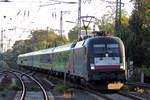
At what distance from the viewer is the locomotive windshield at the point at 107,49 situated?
1519cm

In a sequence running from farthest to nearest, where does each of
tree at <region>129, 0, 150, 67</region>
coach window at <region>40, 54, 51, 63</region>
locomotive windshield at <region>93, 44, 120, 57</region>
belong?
→ tree at <region>129, 0, 150, 67</region>
coach window at <region>40, 54, 51, 63</region>
locomotive windshield at <region>93, 44, 120, 57</region>

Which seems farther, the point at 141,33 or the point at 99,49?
the point at 141,33

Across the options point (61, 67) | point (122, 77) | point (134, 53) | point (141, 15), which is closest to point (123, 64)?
point (122, 77)

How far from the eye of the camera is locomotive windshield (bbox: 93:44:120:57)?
15.2 metres

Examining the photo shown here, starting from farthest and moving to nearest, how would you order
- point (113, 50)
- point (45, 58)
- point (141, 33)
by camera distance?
point (45, 58) → point (141, 33) → point (113, 50)

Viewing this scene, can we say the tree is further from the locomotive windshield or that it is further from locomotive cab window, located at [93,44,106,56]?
locomotive cab window, located at [93,44,106,56]

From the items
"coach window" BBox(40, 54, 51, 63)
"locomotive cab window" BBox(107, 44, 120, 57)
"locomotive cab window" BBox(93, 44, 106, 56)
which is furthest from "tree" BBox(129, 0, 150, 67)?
"locomotive cab window" BBox(93, 44, 106, 56)

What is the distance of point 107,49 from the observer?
15.3 m

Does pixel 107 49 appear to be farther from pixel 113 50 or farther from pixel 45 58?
pixel 45 58

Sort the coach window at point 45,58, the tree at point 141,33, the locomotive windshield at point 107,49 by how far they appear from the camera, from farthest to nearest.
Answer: the tree at point 141,33 → the coach window at point 45,58 → the locomotive windshield at point 107,49

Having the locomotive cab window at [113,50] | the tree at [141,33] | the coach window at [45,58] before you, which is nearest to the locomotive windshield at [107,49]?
the locomotive cab window at [113,50]

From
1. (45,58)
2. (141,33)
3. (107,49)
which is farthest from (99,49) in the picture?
(141,33)

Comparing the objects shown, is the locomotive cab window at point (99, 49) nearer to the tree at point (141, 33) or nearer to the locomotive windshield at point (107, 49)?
the locomotive windshield at point (107, 49)

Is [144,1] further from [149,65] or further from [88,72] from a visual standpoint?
[88,72]
